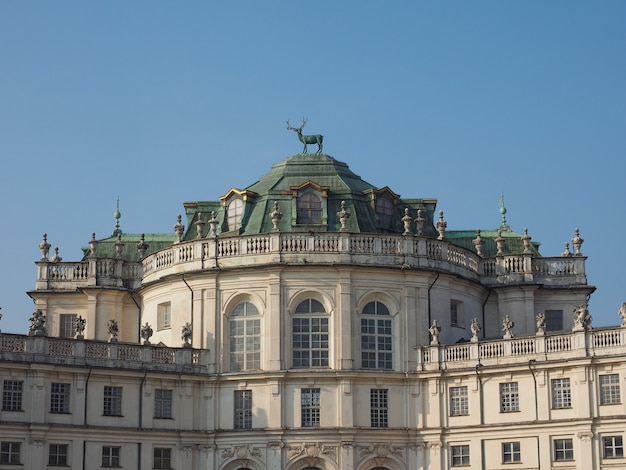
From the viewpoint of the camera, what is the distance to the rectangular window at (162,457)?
226 feet

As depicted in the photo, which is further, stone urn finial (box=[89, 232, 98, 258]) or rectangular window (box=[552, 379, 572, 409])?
stone urn finial (box=[89, 232, 98, 258])

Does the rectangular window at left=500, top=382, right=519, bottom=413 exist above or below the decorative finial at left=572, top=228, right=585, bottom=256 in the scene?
below

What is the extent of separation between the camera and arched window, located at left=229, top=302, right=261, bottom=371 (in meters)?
70.5

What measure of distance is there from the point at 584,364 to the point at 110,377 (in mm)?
23373

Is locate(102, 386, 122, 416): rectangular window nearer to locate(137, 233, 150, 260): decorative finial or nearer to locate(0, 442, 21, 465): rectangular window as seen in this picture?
locate(0, 442, 21, 465): rectangular window

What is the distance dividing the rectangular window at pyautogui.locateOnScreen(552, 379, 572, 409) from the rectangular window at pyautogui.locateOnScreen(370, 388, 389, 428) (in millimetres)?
9102

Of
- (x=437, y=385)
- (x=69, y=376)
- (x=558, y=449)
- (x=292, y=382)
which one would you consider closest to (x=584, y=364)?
(x=558, y=449)

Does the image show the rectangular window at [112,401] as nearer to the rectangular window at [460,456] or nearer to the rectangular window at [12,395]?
the rectangular window at [12,395]

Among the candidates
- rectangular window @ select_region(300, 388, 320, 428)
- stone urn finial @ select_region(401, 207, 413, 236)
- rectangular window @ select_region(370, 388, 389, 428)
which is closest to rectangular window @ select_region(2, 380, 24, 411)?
rectangular window @ select_region(300, 388, 320, 428)

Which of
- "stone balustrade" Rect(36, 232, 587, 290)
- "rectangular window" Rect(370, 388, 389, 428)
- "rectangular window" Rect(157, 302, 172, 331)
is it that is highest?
"stone balustrade" Rect(36, 232, 587, 290)

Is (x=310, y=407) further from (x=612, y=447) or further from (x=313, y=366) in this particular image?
(x=612, y=447)

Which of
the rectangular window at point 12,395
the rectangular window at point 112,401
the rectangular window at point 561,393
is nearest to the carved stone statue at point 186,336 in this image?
the rectangular window at point 112,401

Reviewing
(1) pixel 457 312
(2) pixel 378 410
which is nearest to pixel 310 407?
(2) pixel 378 410

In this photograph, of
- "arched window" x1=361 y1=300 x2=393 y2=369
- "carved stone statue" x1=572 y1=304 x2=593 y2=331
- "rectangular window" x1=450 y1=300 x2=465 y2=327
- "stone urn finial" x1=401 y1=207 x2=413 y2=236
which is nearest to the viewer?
"carved stone statue" x1=572 y1=304 x2=593 y2=331
